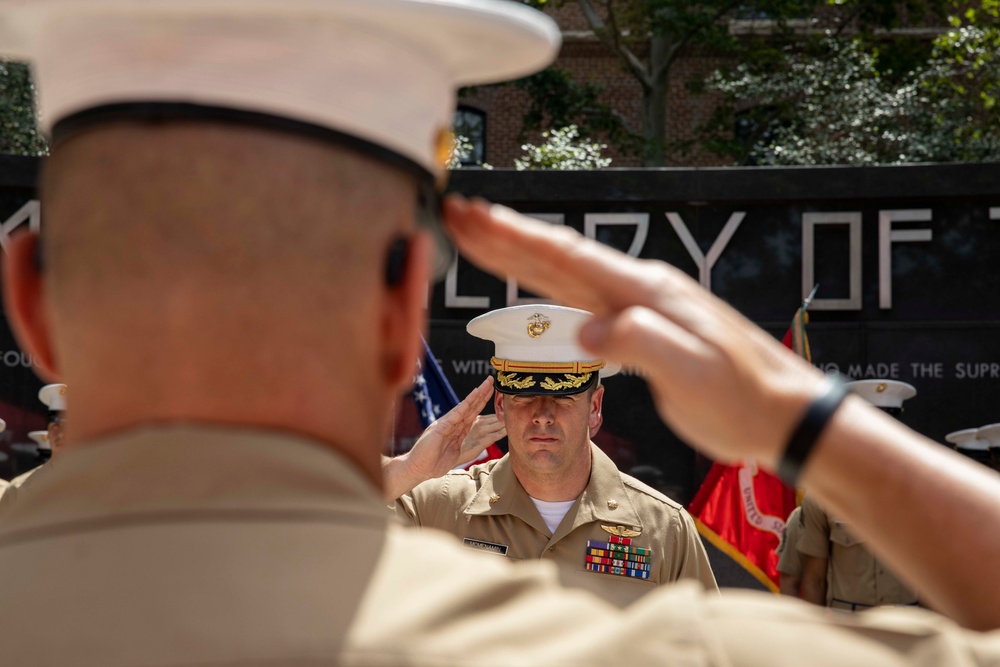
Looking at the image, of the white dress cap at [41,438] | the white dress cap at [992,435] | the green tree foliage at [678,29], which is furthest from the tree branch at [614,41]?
the white dress cap at [41,438]

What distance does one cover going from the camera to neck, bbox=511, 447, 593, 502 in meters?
5.04

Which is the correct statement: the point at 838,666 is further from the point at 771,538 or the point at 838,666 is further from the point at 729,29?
the point at 729,29

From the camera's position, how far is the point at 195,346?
1139 mm

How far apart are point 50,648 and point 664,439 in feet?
27.1

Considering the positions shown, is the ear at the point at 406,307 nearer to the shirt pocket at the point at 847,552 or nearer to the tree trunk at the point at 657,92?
the shirt pocket at the point at 847,552

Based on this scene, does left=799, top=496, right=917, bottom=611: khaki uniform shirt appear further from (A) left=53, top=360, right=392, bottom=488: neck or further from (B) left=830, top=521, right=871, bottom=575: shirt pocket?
(A) left=53, top=360, right=392, bottom=488: neck

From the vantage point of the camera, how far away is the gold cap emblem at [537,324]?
17.2 ft

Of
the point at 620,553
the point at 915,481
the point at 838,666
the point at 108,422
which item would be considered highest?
the point at 108,422

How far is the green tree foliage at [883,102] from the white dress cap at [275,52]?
13588 millimetres

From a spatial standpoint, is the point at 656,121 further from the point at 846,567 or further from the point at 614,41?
the point at 846,567

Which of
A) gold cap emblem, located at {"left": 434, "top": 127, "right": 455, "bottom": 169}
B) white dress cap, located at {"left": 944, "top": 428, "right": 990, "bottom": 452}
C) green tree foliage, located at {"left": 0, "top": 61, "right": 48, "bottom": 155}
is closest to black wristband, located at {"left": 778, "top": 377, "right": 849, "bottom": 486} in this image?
gold cap emblem, located at {"left": 434, "top": 127, "right": 455, "bottom": 169}

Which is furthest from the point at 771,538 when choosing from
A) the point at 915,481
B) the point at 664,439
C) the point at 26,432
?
the point at 915,481

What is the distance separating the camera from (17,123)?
13.7m

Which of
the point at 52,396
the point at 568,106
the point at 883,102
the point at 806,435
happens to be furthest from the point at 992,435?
the point at 568,106
